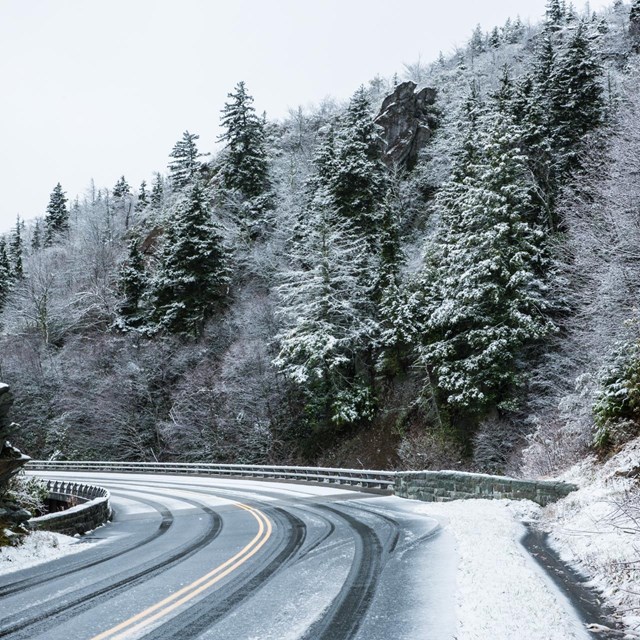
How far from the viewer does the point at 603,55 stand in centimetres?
5306

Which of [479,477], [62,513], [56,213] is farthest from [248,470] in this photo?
[56,213]

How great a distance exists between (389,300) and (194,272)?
18972 millimetres

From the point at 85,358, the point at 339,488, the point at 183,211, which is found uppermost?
the point at 183,211

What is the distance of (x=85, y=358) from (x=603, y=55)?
55.9 metres

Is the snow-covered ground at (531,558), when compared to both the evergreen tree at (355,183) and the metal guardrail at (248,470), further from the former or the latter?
the evergreen tree at (355,183)

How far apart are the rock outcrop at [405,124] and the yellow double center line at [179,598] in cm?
4614

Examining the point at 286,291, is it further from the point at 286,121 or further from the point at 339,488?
the point at 286,121

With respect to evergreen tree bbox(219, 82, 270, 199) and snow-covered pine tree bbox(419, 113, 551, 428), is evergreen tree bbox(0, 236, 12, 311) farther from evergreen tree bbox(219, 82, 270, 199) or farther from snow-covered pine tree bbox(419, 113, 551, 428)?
snow-covered pine tree bbox(419, 113, 551, 428)

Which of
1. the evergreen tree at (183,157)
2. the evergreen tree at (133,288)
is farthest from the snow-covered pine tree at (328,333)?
the evergreen tree at (183,157)

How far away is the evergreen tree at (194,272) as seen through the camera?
4594 cm

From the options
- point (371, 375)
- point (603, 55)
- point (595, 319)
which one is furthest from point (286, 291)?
point (603, 55)

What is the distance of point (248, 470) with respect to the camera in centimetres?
3197

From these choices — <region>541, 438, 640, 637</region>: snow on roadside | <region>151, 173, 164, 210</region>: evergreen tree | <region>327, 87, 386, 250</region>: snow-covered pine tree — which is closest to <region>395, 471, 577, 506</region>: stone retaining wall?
<region>541, 438, 640, 637</region>: snow on roadside

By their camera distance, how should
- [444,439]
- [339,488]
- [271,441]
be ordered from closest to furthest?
[339,488], [444,439], [271,441]
